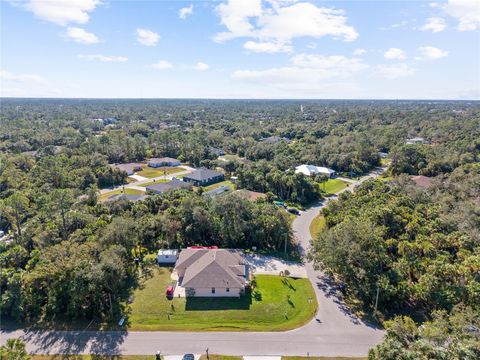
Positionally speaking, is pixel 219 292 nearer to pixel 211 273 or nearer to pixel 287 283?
pixel 211 273

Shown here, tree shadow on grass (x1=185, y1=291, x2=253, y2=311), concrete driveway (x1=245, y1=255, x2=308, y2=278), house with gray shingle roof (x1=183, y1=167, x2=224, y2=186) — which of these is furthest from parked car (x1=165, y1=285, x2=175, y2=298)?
house with gray shingle roof (x1=183, y1=167, x2=224, y2=186)

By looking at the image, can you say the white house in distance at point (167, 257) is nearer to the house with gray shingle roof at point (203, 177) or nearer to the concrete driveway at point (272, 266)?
the concrete driveway at point (272, 266)

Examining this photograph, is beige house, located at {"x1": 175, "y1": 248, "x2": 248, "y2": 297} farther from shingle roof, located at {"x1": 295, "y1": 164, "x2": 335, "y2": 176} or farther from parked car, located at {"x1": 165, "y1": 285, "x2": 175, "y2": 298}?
shingle roof, located at {"x1": 295, "y1": 164, "x2": 335, "y2": 176}

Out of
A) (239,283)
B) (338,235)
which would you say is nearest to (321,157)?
(338,235)

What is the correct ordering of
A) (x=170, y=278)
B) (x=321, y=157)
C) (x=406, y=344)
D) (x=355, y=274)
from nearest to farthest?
(x=406, y=344)
(x=355, y=274)
(x=170, y=278)
(x=321, y=157)

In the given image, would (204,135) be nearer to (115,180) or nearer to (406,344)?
(115,180)

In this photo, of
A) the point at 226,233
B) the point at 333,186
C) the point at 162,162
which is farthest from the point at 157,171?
the point at 226,233
